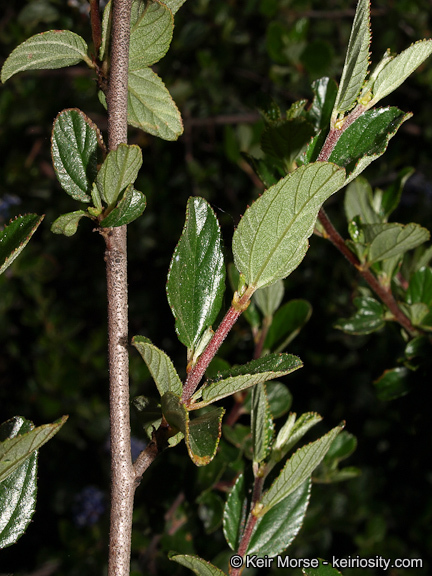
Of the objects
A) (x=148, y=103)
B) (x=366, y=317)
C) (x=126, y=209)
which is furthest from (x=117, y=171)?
(x=366, y=317)

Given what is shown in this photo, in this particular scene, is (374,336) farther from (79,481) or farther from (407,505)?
(79,481)

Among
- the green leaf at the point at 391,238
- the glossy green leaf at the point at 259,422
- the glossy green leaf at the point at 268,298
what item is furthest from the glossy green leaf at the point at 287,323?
the glossy green leaf at the point at 259,422

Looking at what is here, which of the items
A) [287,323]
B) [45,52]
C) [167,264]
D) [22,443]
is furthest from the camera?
[167,264]

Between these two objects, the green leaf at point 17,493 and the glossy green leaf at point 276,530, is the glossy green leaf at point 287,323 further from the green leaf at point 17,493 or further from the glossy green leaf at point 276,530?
the green leaf at point 17,493

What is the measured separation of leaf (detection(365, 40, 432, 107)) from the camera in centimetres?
45

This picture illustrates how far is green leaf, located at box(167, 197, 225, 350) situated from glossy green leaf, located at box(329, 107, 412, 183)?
13 cm

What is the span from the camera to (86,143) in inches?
19.9

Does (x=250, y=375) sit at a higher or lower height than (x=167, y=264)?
higher

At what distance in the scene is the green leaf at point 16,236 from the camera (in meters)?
0.41

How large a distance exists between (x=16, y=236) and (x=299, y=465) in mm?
323

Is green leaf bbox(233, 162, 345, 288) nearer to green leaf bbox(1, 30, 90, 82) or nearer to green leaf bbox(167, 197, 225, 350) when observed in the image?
green leaf bbox(167, 197, 225, 350)

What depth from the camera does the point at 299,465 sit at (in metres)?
0.52

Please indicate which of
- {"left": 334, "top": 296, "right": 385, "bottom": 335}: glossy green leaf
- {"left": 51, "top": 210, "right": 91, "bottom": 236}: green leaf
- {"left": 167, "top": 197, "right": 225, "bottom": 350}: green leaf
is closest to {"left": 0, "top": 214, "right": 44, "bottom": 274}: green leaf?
{"left": 51, "top": 210, "right": 91, "bottom": 236}: green leaf

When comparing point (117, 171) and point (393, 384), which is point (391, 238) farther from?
point (117, 171)
